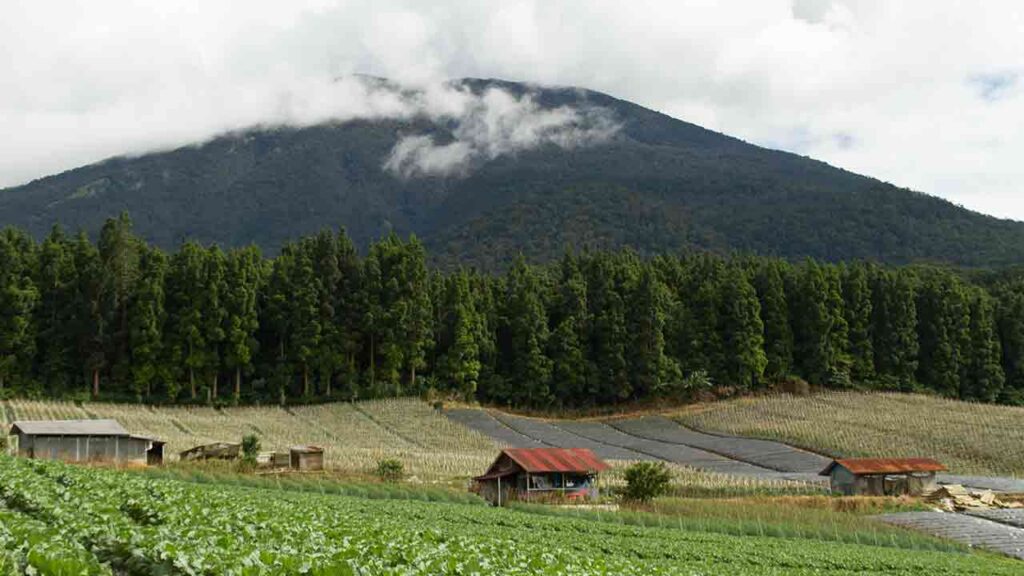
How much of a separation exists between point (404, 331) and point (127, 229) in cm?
2584

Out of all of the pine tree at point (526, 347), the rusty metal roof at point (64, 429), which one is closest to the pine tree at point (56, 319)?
the rusty metal roof at point (64, 429)

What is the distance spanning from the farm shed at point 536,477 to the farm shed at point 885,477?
1377 cm

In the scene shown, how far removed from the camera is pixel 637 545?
2823 centimetres

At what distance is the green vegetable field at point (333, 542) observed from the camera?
10.9 m

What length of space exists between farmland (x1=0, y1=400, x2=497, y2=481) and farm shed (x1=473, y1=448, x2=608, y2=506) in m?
4.45

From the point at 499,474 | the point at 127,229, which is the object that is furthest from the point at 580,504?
the point at 127,229

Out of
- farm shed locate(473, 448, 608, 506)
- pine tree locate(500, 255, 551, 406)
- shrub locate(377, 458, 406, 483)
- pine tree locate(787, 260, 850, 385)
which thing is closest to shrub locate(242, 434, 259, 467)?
shrub locate(377, 458, 406, 483)

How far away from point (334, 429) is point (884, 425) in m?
42.3

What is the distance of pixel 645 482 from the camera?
4388cm

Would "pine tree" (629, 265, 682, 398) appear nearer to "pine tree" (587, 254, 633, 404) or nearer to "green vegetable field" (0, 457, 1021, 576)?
"pine tree" (587, 254, 633, 404)

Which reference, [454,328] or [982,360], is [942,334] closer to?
[982,360]

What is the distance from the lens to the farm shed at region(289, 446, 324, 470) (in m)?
49.2

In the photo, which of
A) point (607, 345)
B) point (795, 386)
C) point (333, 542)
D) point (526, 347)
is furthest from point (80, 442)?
point (795, 386)

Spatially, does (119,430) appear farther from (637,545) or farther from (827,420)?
(827,420)
